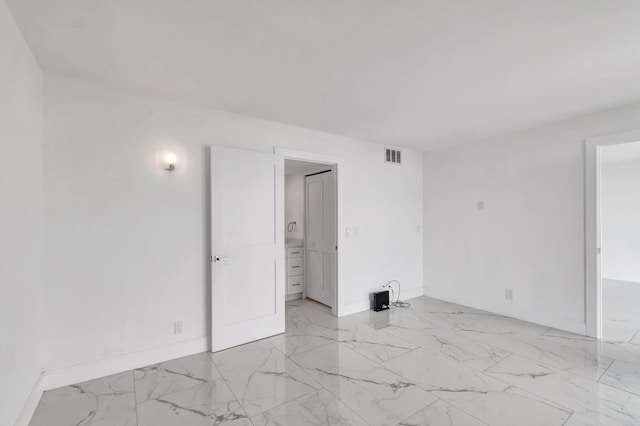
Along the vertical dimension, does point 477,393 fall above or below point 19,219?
below

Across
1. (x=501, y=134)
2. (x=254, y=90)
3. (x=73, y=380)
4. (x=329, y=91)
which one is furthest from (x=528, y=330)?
(x=73, y=380)

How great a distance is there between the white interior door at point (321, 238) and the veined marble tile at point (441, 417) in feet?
7.03

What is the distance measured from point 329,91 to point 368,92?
0.36 m

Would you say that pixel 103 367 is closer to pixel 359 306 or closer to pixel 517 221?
pixel 359 306

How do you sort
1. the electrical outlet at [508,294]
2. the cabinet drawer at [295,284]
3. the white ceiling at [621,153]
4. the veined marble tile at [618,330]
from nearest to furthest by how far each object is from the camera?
the veined marble tile at [618,330] → the electrical outlet at [508,294] → the white ceiling at [621,153] → the cabinet drawer at [295,284]

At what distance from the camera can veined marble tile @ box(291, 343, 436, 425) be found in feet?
6.75

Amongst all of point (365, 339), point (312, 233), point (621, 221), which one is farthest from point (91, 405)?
point (621, 221)

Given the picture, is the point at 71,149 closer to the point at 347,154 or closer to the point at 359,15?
the point at 359,15

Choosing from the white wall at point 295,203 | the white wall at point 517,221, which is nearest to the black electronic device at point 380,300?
the white wall at point 517,221

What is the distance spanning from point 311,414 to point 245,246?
1.74m

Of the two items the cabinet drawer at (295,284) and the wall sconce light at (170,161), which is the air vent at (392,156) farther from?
the wall sconce light at (170,161)

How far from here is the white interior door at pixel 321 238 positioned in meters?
4.36

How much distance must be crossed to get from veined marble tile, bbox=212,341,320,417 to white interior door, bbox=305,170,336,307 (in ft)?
4.79

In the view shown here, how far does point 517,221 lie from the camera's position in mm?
3914
